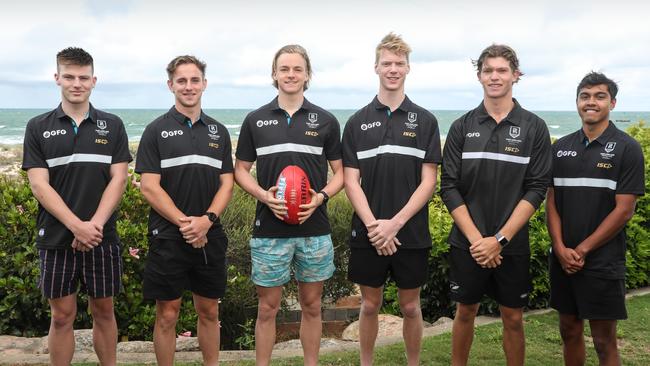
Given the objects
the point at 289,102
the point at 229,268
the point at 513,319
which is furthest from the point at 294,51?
the point at 229,268

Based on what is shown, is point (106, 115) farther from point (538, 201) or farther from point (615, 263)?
point (615, 263)

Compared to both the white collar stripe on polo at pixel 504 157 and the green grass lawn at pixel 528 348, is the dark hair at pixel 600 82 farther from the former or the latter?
the green grass lawn at pixel 528 348

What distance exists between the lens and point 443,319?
708 cm

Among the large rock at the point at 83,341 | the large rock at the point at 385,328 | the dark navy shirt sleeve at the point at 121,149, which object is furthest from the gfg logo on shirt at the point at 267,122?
the large rock at the point at 385,328

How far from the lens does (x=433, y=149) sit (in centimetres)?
508

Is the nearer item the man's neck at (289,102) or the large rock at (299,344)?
the man's neck at (289,102)

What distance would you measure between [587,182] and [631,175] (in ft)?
0.96

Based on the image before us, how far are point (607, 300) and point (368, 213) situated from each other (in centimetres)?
180

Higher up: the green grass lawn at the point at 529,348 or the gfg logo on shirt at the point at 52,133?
the gfg logo on shirt at the point at 52,133

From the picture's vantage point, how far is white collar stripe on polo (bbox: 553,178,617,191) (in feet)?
15.4

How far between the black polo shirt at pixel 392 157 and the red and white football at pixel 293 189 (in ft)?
1.57

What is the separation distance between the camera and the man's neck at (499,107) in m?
4.89

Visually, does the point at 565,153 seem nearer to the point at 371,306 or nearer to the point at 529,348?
the point at 371,306

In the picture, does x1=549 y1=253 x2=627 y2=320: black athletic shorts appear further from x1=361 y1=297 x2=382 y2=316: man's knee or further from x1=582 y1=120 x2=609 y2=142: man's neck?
x1=361 y1=297 x2=382 y2=316: man's knee
